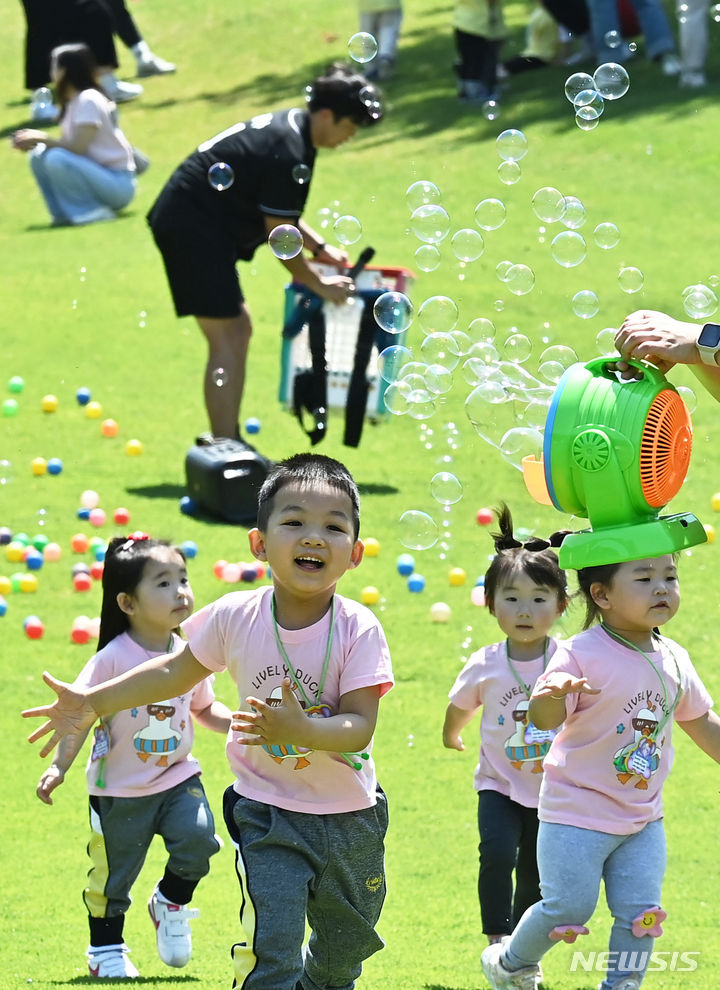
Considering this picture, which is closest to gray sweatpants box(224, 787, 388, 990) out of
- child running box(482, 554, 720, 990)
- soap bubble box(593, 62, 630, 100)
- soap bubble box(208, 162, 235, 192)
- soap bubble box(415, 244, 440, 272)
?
child running box(482, 554, 720, 990)

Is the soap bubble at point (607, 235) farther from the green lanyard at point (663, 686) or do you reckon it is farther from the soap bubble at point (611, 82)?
the green lanyard at point (663, 686)

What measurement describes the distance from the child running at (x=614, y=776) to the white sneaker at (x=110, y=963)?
117 cm

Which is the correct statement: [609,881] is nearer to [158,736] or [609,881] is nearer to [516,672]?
[516,672]

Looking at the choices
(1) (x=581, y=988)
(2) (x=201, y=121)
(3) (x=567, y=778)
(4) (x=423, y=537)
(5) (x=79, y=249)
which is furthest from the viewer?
(2) (x=201, y=121)

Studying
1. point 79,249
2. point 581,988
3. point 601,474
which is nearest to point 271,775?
point 601,474

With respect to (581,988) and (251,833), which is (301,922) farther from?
(581,988)

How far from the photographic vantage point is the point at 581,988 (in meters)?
4.47

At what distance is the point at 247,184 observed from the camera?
838cm

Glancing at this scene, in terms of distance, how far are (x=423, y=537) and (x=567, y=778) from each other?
162 cm

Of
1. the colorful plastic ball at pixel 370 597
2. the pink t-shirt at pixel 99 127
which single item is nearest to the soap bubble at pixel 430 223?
the colorful plastic ball at pixel 370 597

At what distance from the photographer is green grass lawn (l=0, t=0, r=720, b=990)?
501cm

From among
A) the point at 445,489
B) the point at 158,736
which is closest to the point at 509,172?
the point at 445,489

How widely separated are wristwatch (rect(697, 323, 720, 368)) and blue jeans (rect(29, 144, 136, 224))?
1082cm

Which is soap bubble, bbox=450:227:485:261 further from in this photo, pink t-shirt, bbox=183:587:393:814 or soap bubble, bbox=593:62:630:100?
pink t-shirt, bbox=183:587:393:814
